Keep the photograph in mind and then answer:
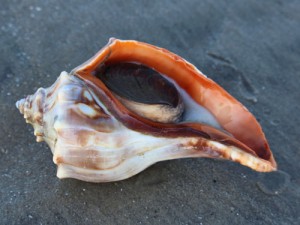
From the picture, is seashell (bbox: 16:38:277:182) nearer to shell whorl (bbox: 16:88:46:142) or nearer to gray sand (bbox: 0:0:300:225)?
shell whorl (bbox: 16:88:46:142)

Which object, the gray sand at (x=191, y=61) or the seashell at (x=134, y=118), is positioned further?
the gray sand at (x=191, y=61)

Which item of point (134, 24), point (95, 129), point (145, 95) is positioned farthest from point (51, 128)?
point (134, 24)

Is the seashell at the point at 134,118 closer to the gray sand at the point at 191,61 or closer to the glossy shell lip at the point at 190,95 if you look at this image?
the glossy shell lip at the point at 190,95

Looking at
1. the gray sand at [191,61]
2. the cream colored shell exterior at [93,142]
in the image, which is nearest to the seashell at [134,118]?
the cream colored shell exterior at [93,142]

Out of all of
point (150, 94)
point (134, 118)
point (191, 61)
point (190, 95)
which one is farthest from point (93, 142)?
point (191, 61)


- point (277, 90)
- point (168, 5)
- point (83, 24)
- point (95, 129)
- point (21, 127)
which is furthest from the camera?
point (168, 5)

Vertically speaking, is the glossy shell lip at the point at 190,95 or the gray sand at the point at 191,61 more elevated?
the glossy shell lip at the point at 190,95

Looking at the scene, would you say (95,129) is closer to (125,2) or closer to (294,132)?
(294,132)
